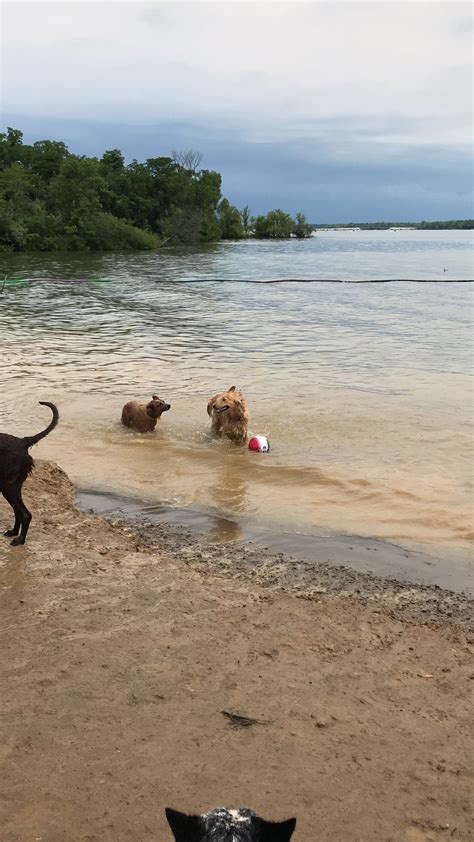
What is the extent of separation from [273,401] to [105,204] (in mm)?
82409

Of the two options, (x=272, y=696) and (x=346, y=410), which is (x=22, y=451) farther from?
(x=346, y=410)

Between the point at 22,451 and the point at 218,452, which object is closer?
the point at 22,451

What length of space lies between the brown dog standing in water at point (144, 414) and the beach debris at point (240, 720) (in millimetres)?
7361

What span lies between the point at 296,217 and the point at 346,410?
125 metres

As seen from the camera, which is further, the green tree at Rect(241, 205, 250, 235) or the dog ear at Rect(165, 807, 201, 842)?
the green tree at Rect(241, 205, 250, 235)

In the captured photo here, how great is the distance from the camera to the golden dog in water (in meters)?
10.9

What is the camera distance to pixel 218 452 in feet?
34.7

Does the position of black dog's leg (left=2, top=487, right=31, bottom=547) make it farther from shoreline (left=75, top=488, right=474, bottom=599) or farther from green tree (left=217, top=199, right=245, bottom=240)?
green tree (left=217, top=199, right=245, bottom=240)

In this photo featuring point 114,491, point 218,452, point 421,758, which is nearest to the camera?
point 421,758

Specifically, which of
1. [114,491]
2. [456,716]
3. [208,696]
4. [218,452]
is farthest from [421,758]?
[218,452]

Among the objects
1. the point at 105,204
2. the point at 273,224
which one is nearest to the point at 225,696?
the point at 105,204

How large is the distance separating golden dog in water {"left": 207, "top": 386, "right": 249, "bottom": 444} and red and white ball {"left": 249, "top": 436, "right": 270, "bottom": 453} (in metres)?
0.27

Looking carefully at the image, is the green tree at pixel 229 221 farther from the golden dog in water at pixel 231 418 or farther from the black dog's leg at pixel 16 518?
the black dog's leg at pixel 16 518

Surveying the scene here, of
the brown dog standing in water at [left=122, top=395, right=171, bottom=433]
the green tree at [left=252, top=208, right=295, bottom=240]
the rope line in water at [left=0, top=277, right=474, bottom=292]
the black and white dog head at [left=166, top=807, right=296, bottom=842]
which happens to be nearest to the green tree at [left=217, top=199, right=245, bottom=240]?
the green tree at [left=252, top=208, right=295, bottom=240]
